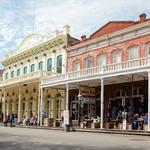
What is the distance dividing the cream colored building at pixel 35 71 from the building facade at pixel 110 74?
1625 mm

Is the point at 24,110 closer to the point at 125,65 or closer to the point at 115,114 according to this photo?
the point at 115,114

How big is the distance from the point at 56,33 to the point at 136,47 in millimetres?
10913

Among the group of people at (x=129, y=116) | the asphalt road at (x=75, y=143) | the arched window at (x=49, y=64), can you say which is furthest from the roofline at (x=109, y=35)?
the asphalt road at (x=75, y=143)

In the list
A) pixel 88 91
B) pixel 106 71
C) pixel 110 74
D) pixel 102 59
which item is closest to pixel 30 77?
pixel 88 91

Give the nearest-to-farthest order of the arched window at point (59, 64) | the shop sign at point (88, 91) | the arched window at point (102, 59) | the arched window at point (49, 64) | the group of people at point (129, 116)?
the group of people at point (129, 116) → the arched window at point (102, 59) → the shop sign at point (88, 91) → the arched window at point (59, 64) → the arched window at point (49, 64)

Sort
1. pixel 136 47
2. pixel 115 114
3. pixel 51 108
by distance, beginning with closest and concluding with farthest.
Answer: pixel 136 47
pixel 115 114
pixel 51 108

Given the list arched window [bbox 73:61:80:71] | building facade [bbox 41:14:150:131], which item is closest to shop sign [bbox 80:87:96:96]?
building facade [bbox 41:14:150:131]

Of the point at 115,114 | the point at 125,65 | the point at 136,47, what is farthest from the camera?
the point at 115,114

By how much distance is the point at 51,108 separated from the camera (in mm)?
39688

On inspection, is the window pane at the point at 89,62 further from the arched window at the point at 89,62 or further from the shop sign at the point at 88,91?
the shop sign at the point at 88,91

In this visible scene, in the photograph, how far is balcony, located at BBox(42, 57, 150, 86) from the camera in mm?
25188

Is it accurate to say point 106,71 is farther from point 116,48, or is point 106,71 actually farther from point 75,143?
point 75,143

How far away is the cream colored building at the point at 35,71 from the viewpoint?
38000mm

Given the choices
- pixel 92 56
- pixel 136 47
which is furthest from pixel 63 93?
pixel 136 47
